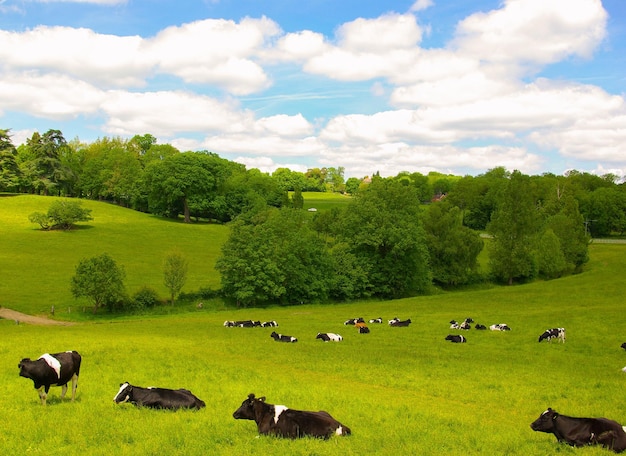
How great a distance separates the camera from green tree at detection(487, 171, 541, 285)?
265 ft

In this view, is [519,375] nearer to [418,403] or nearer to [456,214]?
[418,403]

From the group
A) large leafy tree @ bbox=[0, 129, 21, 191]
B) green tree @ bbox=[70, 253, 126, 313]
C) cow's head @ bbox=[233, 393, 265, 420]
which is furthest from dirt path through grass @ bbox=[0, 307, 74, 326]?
large leafy tree @ bbox=[0, 129, 21, 191]

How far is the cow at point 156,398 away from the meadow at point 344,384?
0.32m

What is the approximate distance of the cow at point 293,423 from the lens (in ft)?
36.6

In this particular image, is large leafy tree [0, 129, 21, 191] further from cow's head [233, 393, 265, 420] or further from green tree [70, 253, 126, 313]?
cow's head [233, 393, 265, 420]

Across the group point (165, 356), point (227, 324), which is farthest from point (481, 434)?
point (227, 324)

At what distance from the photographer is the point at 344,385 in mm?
18172

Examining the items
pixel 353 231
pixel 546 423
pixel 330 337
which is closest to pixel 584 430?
pixel 546 423

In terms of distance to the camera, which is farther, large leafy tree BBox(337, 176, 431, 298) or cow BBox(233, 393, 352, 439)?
large leafy tree BBox(337, 176, 431, 298)

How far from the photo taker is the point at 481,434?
11750 mm

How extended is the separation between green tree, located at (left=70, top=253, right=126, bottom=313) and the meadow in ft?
26.6

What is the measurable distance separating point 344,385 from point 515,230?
7135 centimetres

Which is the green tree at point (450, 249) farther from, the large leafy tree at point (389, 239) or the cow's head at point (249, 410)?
the cow's head at point (249, 410)

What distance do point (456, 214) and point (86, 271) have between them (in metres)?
62.4
